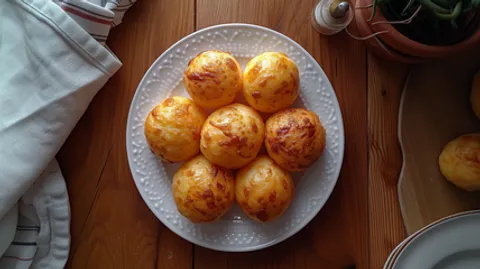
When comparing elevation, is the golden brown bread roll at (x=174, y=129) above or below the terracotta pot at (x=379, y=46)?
below

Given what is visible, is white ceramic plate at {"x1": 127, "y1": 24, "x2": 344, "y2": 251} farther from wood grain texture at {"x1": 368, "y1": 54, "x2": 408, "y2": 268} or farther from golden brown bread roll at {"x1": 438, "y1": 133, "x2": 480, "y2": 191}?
golden brown bread roll at {"x1": 438, "y1": 133, "x2": 480, "y2": 191}

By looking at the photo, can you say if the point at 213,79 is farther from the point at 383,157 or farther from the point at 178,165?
the point at 383,157

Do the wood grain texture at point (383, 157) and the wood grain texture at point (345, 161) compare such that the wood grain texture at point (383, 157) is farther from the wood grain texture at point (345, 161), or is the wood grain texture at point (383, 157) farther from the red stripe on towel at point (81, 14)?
the red stripe on towel at point (81, 14)

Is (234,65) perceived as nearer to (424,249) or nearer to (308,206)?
(308,206)

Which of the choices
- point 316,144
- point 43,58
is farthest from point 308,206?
point 43,58

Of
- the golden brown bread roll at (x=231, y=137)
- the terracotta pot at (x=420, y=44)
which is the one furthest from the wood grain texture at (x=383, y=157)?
the golden brown bread roll at (x=231, y=137)

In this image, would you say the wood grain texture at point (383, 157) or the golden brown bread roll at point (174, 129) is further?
the wood grain texture at point (383, 157)

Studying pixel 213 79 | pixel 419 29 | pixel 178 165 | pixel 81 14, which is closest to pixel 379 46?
pixel 419 29
